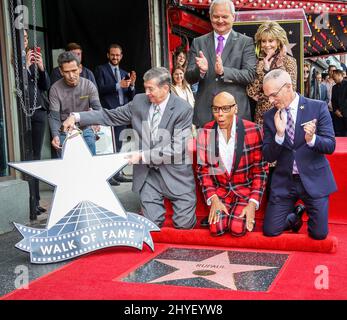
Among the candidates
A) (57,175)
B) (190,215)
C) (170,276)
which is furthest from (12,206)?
(170,276)

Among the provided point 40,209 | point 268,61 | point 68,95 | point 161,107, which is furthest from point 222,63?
point 40,209

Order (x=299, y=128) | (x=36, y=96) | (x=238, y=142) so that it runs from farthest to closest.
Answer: (x=36, y=96)
(x=238, y=142)
(x=299, y=128)

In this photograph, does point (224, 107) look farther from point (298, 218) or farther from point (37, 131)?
point (37, 131)

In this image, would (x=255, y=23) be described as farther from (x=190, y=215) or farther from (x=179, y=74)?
(x=190, y=215)

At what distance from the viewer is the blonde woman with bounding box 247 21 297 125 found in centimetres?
422

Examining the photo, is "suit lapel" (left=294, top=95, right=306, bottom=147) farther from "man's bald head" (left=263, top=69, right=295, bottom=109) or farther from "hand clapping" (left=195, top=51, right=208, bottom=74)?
"hand clapping" (left=195, top=51, right=208, bottom=74)

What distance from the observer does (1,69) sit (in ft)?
14.9

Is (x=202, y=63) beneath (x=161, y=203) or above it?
above

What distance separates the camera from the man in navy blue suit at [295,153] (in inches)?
136

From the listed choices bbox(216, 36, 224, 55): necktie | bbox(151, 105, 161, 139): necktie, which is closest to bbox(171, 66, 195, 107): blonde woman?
bbox(216, 36, 224, 55): necktie

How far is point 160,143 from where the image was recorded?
155 inches

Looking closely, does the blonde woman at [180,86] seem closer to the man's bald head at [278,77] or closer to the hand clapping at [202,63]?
the hand clapping at [202,63]

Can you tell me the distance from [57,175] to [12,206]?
45.1 inches

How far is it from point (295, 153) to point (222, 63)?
3.29 feet
